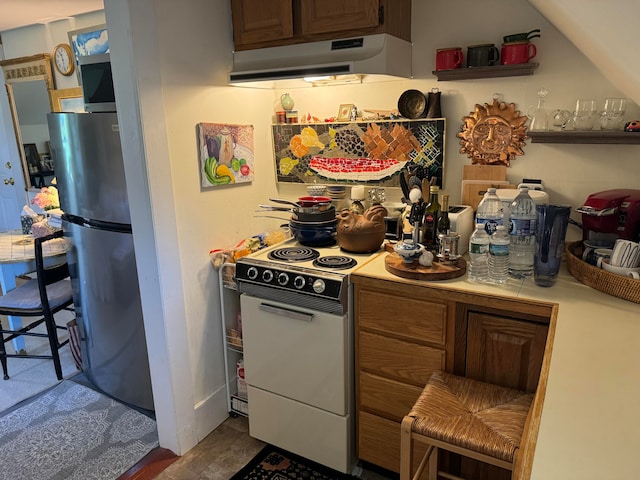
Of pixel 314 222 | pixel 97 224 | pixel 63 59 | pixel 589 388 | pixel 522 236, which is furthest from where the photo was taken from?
pixel 63 59

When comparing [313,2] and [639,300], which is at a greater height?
[313,2]

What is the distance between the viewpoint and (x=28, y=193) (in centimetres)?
457

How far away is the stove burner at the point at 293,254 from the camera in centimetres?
212

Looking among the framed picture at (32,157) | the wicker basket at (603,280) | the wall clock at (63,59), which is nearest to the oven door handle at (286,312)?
the wicker basket at (603,280)

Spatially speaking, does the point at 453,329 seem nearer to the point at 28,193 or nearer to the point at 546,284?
the point at 546,284

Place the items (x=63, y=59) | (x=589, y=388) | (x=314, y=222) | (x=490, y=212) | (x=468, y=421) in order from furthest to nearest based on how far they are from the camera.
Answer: (x=63, y=59), (x=314, y=222), (x=490, y=212), (x=468, y=421), (x=589, y=388)

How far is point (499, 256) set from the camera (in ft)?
5.74

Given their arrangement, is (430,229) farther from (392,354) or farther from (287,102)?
(287,102)

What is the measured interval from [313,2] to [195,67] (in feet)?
2.00

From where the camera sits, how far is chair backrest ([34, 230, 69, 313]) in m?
2.67

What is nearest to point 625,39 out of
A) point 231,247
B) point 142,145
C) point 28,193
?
point 142,145

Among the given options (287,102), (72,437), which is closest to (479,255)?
(287,102)

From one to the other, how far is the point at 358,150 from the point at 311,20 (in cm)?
68

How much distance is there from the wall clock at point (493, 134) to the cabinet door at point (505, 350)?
828mm
